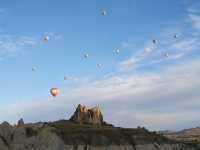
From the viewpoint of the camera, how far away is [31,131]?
449 ft

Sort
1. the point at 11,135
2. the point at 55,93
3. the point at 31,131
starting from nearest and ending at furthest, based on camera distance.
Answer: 1. the point at 11,135
2. the point at 31,131
3. the point at 55,93

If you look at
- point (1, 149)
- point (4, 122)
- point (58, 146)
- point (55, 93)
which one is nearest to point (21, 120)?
point (55, 93)

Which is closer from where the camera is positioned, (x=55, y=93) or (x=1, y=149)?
(x=1, y=149)

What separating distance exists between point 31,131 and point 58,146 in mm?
15930

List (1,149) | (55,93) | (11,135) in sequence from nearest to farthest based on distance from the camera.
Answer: (1,149) → (11,135) → (55,93)

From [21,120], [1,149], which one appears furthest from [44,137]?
[21,120]

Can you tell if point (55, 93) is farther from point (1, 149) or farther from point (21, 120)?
point (1, 149)

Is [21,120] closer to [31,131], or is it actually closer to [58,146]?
[31,131]

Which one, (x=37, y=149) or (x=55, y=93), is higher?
(x=55, y=93)

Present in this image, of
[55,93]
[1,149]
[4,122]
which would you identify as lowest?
[1,149]

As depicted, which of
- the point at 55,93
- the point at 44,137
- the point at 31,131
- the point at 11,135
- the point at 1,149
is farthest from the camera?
the point at 55,93

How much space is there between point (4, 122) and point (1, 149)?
1165 centimetres

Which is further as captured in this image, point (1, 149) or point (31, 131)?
point (31, 131)

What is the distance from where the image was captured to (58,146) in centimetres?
12362
